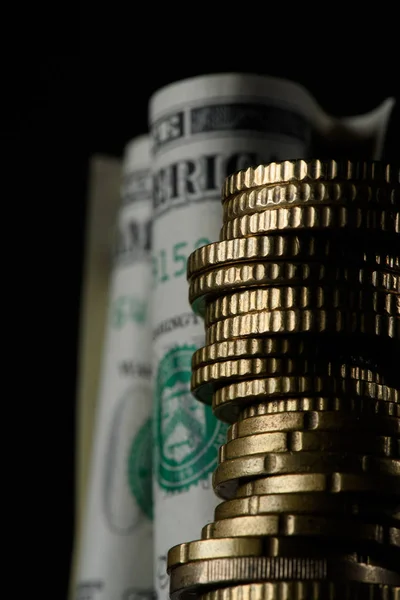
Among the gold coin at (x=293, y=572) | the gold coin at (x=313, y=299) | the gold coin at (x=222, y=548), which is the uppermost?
the gold coin at (x=313, y=299)

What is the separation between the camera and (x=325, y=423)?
2.41 feet

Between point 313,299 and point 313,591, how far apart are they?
0.59 feet

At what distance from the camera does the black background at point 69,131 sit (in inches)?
54.2

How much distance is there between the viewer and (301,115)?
104 cm

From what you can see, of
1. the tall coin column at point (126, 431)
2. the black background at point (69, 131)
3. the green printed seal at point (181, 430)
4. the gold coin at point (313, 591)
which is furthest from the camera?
the black background at point (69, 131)

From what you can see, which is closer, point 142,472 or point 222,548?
point 222,548

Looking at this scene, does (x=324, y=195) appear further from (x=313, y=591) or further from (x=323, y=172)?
(x=313, y=591)

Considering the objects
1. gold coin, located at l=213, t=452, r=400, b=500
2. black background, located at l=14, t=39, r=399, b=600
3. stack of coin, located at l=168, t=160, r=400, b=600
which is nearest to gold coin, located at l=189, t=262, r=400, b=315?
stack of coin, located at l=168, t=160, r=400, b=600

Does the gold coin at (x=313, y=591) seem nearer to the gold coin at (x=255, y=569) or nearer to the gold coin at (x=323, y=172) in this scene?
the gold coin at (x=255, y=569)

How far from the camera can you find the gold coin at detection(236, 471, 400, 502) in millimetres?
713

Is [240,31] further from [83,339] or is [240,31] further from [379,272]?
[379,272]

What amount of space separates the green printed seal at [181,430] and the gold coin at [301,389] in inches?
6.3

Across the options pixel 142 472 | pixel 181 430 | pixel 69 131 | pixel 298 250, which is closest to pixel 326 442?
pixel 298 250

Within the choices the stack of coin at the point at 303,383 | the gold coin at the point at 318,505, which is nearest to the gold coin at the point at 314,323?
the stack of coin at the point at 303,383
